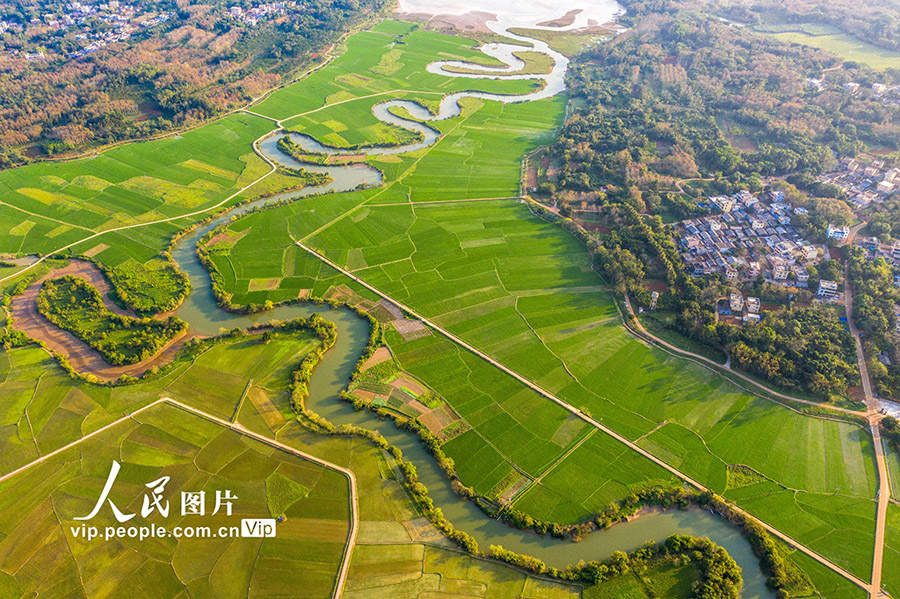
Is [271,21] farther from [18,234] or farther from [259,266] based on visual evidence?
[259,266]

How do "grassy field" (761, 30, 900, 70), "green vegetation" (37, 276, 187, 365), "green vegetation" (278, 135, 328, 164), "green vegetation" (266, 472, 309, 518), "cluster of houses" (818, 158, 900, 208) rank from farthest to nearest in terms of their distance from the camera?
"grassy field" (761, 30, 900, 70) < "green vegetation" (278, 135, 328, 164) < "cluster of houses" (818, 158, 900, 208) < "green vegetation" (37, 276, 187, 365) < "green vegetation" (266, 472, 309, 518)

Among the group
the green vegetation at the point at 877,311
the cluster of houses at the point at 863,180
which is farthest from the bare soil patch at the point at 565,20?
the green vegetation at the point at 877,311

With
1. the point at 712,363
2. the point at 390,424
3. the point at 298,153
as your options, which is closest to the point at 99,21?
the point at 298,153

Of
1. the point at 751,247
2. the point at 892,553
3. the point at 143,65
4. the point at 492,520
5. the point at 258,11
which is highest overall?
the point at 258,11

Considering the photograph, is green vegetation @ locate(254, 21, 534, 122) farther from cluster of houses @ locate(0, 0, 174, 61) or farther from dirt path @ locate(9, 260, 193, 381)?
cluster of houses @ locate(0, 0, 174, 61)

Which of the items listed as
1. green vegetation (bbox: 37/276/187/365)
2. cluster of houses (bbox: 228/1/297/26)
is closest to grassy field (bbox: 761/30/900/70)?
cluster of houses (bbox: 228/1/297/26)

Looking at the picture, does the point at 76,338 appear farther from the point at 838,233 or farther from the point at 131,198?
the point at 838,233
